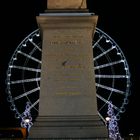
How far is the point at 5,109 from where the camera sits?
45125mm

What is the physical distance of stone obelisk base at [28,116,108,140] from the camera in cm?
1628

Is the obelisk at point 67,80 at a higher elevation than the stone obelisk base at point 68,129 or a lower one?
higher

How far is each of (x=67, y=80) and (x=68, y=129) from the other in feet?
5.90

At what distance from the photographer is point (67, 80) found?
675 inches

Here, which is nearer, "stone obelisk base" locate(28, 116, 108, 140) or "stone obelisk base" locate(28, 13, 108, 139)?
"stone obelisk base" locate(28, 116, 108, 140)

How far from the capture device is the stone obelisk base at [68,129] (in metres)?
16.3

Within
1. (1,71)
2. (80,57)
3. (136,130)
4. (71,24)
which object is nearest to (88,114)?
(80,57)

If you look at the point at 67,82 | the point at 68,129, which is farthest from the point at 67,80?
the point at 68,129

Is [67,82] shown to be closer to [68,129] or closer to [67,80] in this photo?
[67,80]

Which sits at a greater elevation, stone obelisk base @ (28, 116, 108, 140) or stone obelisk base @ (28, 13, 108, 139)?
stone obelisk base @ (28, 13, 108, 139)

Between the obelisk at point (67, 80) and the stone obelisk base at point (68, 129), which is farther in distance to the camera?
the obelisk at point (67, 80)

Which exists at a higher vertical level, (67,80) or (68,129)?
(67,80)

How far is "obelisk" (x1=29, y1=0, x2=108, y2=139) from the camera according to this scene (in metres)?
16.4

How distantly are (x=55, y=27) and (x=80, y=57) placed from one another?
4.78 ft
